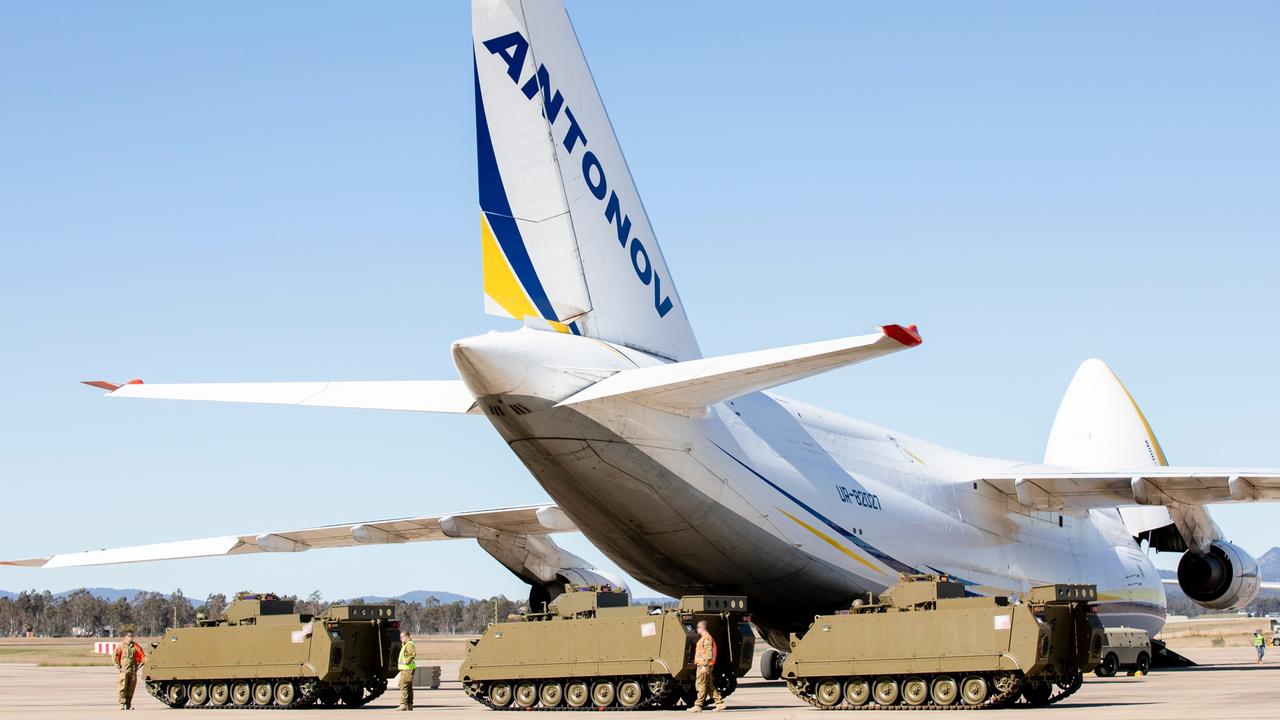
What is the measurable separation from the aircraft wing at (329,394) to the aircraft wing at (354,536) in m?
7.62

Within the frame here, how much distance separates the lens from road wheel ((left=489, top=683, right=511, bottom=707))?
50.3ft

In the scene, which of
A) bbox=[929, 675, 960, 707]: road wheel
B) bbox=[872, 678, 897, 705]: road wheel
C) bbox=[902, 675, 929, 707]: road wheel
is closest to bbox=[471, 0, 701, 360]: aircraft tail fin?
bbox=[872, 678, 897, 705]: road wheel

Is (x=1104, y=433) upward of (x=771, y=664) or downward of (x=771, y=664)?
upward

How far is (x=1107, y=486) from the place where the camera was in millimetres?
20328

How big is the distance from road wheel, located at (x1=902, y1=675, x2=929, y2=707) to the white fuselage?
2.24m

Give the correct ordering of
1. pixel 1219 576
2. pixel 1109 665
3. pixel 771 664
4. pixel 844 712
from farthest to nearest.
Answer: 1. pixel 1219 576
2. pixel 1109 665
3. pixel 771 664
4. pixel 844 712

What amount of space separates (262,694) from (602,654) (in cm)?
464

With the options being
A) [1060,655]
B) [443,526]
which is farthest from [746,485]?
[443,526]

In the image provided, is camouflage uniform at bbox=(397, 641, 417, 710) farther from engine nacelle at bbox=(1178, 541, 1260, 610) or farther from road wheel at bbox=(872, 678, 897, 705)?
engine nacelle at bbox=(1178, 541, 1260, 610)

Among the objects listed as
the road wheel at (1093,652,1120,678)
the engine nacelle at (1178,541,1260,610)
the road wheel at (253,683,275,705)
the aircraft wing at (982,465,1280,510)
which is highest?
the aircraft wing at (982,465,1280,510)

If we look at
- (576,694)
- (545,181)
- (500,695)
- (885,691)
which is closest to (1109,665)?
(885,691)

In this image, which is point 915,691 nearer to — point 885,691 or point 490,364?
point 885,691

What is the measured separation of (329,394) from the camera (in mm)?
13625

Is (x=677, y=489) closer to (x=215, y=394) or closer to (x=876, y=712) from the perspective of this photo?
(x=876, y=712)
